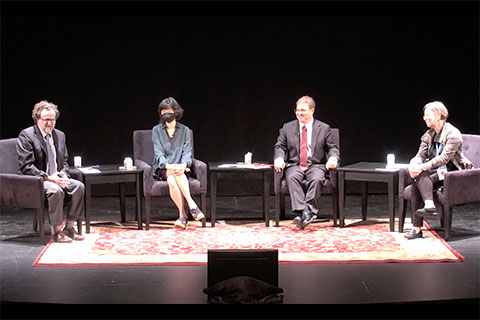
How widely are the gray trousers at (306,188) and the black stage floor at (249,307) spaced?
1241 millimetres

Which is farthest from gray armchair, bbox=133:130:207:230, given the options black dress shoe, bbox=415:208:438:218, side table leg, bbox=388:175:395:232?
black dress shoe, bbox=415:208:438:218

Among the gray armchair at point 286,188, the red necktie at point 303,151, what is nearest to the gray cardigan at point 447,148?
the gray armchair at point 286,188

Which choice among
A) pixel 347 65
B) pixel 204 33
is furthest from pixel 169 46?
pixel 347 65

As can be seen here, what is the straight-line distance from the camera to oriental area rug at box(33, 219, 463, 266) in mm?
6344

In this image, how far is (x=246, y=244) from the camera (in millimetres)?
6930

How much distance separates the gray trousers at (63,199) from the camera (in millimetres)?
6977

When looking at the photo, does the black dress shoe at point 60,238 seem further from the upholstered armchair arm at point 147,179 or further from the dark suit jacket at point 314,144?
the dark suit jacket at point 314,144

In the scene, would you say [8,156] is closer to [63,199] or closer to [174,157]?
[63,199]

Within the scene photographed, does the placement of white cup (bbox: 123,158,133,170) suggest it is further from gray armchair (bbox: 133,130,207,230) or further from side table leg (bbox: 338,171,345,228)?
side table leg (bbox: 338,171,345,228)

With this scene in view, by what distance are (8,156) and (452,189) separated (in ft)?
12.4

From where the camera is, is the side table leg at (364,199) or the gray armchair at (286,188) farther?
the side table leg at (364,199)

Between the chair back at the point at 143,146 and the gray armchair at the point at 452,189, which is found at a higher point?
the chair back at the point at 143,146

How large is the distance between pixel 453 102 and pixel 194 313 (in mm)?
5419

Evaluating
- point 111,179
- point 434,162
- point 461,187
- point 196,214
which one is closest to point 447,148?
point 434,162
